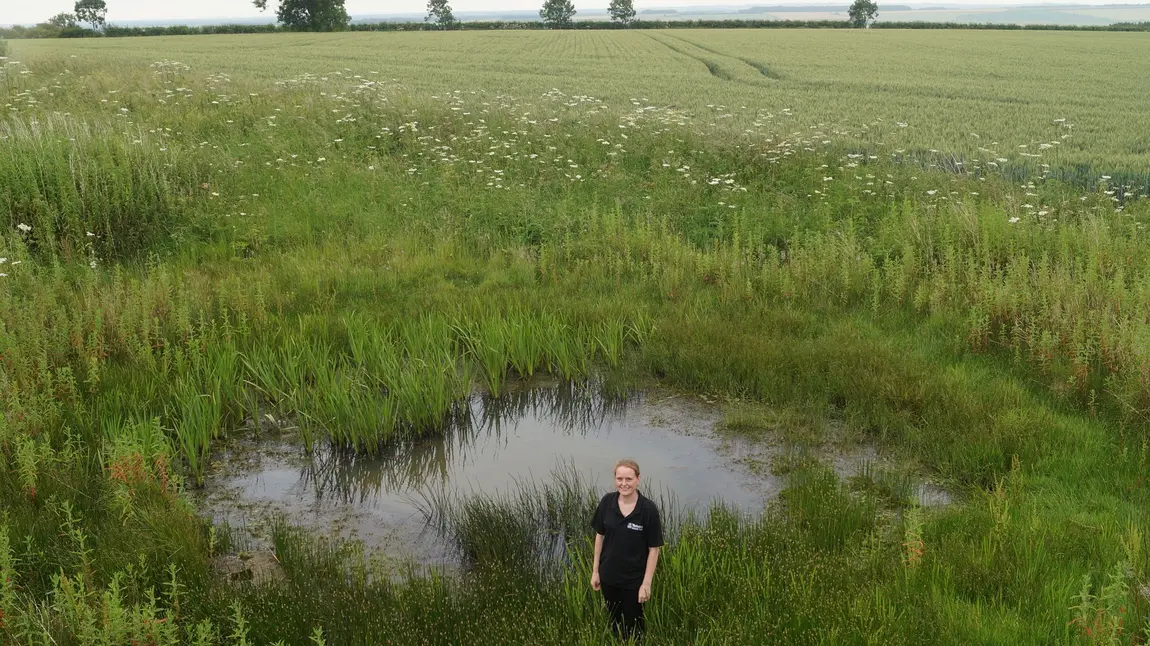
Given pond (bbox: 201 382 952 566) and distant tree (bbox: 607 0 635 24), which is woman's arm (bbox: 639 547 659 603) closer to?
pond (bbox: 201 382 952 566)

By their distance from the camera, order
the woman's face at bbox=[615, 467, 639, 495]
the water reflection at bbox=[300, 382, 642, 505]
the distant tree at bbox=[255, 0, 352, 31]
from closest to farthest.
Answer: the woman's face at bbox=[615, 467, 639, 495] < the water reflection at bbox=[300, 382, 642, 505] < the distant tree at bbox=[255, 0, 352, 31]

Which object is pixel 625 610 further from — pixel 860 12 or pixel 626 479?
pixel 860 12

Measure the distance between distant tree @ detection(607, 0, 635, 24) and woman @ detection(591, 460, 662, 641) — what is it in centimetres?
9266

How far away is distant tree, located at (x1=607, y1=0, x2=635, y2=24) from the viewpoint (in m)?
91.6

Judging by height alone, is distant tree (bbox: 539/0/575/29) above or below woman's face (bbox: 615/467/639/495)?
above

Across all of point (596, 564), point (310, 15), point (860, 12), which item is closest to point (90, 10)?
point (310, 15)

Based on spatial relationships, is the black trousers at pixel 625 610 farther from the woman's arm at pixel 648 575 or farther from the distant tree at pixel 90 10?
the distant tree at pixel 90 10

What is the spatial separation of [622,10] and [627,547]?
94873 mm

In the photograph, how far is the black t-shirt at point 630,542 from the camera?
3969 mm

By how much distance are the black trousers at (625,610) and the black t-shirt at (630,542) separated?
2.0 inches

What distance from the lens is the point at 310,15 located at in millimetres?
67875

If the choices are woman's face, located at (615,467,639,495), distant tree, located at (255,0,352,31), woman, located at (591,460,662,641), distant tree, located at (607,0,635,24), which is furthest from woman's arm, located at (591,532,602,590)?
distant tree, located at (607,0,635,24)

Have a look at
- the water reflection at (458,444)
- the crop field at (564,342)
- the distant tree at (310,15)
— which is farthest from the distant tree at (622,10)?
the water reflection at (458,444)

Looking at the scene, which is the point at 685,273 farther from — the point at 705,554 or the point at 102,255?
the point at 102,255
